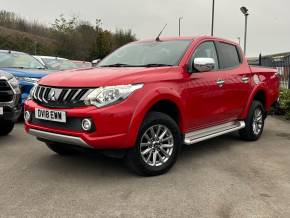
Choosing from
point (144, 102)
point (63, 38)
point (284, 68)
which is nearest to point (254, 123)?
point (144, 102)

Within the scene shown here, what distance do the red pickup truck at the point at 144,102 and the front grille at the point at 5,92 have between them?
134 cm

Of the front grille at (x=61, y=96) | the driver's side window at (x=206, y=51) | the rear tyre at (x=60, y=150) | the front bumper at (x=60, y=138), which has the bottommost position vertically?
the rear tyre at (x=60, y=150)

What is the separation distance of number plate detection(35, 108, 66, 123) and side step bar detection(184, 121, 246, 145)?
1649 mm

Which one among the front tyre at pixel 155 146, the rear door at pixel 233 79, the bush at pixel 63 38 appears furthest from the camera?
the bush at pixel 63 38

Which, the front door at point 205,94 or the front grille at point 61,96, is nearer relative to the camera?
the front grille at point 61,96

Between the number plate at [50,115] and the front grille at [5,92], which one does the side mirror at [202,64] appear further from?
the front grille at [5,92]

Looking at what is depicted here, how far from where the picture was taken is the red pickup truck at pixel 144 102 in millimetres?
4473

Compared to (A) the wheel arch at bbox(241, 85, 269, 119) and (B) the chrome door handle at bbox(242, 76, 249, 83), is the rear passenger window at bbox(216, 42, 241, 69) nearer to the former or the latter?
(B) the chrome door handle at bbox(242, 76, 249, 83)

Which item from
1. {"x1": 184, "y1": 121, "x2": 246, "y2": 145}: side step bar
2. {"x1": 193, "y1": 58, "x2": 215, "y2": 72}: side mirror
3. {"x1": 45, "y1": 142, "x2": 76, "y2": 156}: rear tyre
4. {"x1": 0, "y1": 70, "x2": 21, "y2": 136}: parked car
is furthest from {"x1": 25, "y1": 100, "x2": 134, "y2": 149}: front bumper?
{"x1": 0, "y1": 70, "x2": 21, "y2": 136}: parked car

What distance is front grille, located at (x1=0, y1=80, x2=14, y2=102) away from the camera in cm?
638

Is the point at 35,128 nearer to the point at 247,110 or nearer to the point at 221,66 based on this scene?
the point at 221,66

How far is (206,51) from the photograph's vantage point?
6051mm

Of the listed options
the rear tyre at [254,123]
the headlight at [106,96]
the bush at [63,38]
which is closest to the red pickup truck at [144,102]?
the headlight at [106,96]

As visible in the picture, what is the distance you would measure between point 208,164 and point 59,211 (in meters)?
2.37
